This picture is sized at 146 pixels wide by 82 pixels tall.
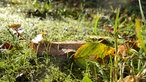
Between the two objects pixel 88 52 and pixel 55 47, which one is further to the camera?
pixel 55 47

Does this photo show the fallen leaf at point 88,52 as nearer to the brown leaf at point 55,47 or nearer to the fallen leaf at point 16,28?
the brown leaf at point 55,47

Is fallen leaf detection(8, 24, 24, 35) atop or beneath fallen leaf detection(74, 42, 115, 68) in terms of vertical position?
atop

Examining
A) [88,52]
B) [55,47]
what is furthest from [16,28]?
[88,52]

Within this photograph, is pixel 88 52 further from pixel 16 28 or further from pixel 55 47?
pixel 16 28

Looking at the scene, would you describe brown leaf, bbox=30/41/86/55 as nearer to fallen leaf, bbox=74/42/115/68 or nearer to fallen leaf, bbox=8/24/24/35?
fallen leaf, bbox=74/42/115/68

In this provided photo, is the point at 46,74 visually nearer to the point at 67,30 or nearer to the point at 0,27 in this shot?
the point at 0,27

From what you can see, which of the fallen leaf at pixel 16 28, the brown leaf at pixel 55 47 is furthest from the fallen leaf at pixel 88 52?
the fallen leaf at pixel 16 28

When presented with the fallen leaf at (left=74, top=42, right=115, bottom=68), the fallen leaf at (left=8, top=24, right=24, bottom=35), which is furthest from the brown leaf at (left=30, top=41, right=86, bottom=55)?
the fallen leaf at (left=8, top=24, right=24, bottom=35)

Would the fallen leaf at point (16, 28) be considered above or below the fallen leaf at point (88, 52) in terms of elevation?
above

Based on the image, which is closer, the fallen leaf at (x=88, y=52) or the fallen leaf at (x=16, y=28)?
the fallen leaf at (x=88, y=52)

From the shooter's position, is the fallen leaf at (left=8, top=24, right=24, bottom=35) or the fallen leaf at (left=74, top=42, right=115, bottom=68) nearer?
the fallen leaf at (left=74, top=42, right=115, bottom=68)

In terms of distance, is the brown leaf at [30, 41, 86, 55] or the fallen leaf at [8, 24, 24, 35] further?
the fallen leaf at [8, 24, 24, 35]

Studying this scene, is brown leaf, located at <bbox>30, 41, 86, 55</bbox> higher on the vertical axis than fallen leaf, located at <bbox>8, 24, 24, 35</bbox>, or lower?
lower
